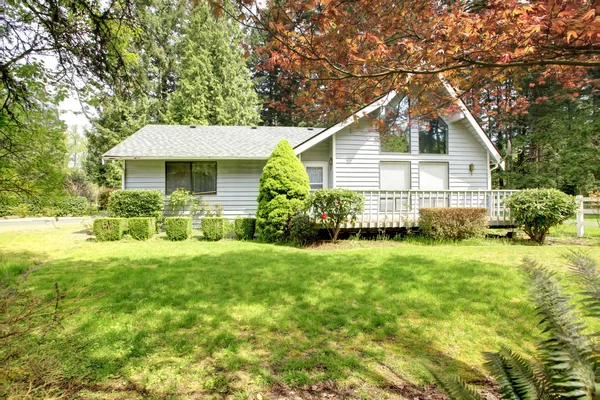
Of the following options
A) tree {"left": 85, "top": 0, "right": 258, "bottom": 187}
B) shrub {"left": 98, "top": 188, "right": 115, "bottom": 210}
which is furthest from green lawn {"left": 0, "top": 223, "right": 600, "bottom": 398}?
tree {"left": 85, "top": 0, "right": 258, "bottom": 187}

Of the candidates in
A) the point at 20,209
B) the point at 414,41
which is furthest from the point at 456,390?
the point at 20,209

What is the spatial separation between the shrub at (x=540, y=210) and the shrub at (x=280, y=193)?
20.3ft

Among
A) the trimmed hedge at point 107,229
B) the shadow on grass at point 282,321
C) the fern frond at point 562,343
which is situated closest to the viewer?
the fern frond at point 562,343

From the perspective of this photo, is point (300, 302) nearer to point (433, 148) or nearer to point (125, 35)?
point (125, 35)

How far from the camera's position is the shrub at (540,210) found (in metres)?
8.35

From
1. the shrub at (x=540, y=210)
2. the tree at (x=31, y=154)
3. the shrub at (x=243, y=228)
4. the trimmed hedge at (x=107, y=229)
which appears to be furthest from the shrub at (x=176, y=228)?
the shrub at (x=540, y=210)

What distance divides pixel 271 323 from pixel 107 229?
8.02 meters

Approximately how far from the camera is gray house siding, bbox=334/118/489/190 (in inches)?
454

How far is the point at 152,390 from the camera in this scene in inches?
91.2

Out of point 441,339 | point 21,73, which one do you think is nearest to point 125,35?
point 21,73

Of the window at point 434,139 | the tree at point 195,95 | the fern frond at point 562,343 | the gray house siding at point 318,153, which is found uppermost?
the tree at point 195,95

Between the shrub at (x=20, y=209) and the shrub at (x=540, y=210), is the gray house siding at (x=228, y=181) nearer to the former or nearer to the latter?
the shrub at (x=20, y=209)

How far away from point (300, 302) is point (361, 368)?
1587mm

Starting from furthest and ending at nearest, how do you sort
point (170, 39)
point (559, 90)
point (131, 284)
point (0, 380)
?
point (170, 39) < point (559, 90) < point (131, 284) < point (0, 380)
